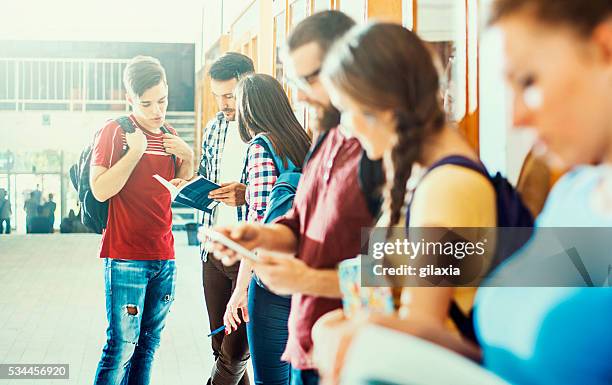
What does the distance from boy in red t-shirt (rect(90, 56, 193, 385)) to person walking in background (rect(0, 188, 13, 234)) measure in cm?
56

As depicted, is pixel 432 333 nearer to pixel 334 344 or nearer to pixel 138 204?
pixel 334 344

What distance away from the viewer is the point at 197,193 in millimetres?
1932

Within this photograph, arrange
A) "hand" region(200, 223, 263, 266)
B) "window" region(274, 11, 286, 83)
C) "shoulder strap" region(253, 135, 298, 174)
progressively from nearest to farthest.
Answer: "hand" region(200, 223, 263, 266), "shoulder strap" region(253, 135, 298, 174), "window" region(274, 11, 286, 83)

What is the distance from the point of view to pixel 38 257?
3.09m

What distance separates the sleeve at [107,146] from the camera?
82.4 inches

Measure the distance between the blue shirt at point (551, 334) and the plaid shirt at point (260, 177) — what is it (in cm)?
90

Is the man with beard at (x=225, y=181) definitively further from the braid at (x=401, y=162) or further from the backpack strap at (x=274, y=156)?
the braid at (x=401, y=162)

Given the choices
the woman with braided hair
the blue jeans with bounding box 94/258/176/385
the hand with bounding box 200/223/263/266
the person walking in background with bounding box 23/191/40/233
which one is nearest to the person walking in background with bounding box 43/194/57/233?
the person walking in background with bounding box 23/191/40/233

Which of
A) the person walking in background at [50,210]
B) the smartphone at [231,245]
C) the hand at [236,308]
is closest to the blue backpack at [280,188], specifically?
the hand at [236,308]

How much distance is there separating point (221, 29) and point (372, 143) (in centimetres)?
183

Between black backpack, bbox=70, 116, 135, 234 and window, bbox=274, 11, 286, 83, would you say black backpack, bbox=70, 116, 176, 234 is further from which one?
window, bbox=274, 11, 286, 83

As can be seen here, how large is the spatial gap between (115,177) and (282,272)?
1.14 metres

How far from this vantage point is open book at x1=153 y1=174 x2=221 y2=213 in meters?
1.91

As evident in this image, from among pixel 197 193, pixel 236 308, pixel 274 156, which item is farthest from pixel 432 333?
pixel 197 193
